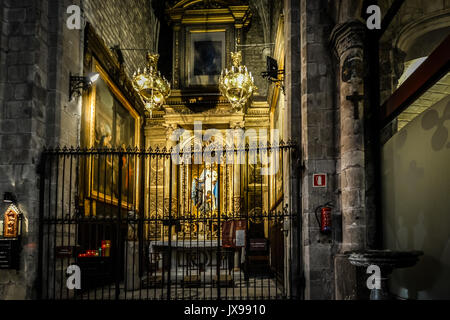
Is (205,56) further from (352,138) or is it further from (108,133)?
(352,138)

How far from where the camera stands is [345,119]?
6.53m

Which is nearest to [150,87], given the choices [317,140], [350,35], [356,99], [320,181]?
[317,140]

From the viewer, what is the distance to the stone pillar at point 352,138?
20.5 feet

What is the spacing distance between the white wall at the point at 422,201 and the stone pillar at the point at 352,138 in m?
0.41

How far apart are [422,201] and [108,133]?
26.7ft

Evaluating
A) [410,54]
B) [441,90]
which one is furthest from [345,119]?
[441,90]

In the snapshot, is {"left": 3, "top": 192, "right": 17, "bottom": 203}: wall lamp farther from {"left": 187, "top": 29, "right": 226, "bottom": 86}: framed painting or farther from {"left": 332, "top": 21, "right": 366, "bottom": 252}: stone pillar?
{"left": 187, "top": 29, "right": 226, "bottom": 86}: framed painting

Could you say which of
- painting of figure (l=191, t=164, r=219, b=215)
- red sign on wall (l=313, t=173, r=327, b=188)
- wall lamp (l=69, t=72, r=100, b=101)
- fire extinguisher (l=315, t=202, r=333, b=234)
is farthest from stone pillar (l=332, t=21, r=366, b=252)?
wall lamp (l=69, t=72, r=100, b=101)

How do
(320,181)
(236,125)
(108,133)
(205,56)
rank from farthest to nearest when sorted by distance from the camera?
(205,56)
(236,125)
(108,133)
(320,181)

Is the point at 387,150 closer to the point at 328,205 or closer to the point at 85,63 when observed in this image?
the point at 328,205

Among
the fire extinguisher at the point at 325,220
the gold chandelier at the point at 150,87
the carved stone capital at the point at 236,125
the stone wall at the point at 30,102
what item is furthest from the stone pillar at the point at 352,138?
the carved stone capital at the point at 236,125

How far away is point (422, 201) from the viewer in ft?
17.3

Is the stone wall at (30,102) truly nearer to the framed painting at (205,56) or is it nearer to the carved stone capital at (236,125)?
the carved stone capital at (236,125)

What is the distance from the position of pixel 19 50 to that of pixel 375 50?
19.3 ft
